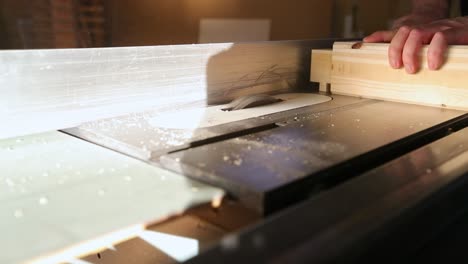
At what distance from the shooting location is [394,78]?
0.98 m

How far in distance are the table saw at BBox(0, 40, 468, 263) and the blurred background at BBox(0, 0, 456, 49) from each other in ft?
7.46

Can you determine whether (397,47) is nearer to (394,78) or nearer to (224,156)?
(394,78)

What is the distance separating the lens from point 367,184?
0.50 metres

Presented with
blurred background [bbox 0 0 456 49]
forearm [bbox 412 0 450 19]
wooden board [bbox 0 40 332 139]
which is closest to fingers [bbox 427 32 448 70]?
wooden board [bbox 0 40 332 139]

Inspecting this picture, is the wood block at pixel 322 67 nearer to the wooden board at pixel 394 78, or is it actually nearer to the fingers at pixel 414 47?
the wooden board at pixel 394 78

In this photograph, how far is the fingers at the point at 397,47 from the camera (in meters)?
0.93

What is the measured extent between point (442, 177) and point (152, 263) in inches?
17.5

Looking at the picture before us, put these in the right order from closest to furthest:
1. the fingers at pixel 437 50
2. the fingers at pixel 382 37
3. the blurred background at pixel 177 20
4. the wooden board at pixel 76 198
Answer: the wooden board at pixel 76 198, the fingers at pixel 437 50, the fingers at pixel 382 37, the blurred background at pixel 177 20

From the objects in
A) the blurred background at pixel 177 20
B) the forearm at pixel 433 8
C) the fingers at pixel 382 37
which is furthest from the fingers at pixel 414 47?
the blurred background at pixel 177 20

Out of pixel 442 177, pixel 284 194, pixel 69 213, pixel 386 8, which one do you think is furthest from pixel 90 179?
pixel 386 8

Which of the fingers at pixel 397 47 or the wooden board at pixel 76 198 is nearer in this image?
the wooden board at pixel 76 198

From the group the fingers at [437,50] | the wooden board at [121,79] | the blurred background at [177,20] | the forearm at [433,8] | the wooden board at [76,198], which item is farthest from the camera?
the blurred background at [177,20]

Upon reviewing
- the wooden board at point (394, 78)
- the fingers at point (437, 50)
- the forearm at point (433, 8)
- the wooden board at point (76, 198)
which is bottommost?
the wooden board at point (76, 198)

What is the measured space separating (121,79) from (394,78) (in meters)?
0.57
